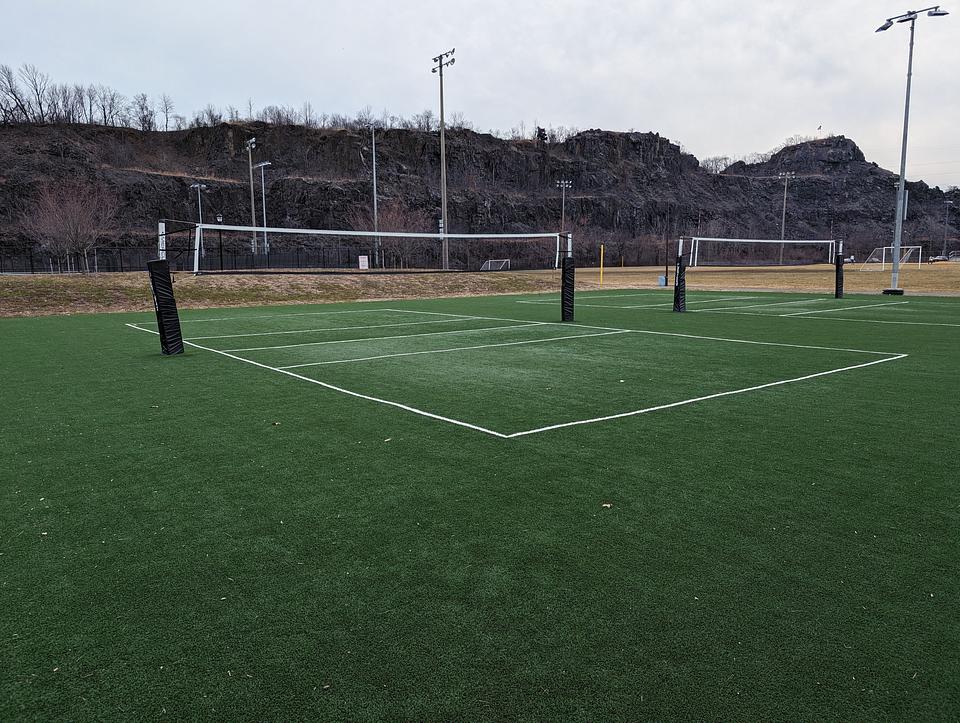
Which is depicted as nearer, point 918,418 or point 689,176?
point 918,418

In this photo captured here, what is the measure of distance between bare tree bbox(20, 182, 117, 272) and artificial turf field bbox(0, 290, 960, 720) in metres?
48.4

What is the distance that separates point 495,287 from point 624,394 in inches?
1077

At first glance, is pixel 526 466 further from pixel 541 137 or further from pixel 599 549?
pixel 541 137

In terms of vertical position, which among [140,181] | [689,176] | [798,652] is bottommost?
[798,652]

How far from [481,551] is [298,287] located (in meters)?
27.7

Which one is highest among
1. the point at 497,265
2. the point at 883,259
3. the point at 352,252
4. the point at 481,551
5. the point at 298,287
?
the point at 352,252

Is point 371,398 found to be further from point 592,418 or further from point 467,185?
point 467,185

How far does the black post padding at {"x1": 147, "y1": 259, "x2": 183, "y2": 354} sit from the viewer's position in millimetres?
11742

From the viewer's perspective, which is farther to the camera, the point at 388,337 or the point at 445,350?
the point at 388,337

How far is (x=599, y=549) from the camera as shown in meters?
3.81

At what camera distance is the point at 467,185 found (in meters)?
109

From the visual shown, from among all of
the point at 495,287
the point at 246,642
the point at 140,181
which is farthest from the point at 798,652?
the point at 140,181

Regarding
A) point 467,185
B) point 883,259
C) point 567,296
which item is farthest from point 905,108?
point 467,185

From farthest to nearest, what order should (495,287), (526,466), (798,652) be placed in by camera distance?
(495,287) → (526,466) → (798,652)
